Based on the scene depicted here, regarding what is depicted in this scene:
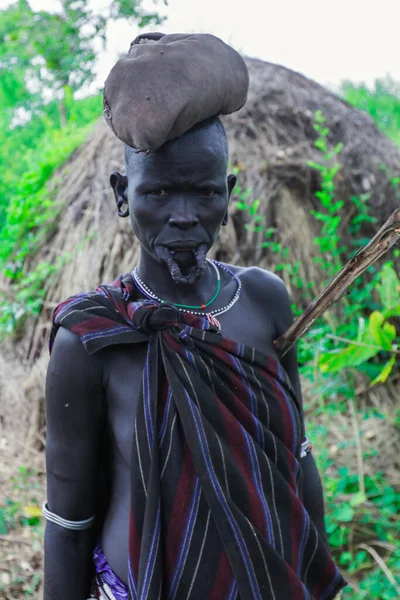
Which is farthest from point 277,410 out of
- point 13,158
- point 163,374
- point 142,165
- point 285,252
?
point 13,158

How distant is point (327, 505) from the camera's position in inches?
127

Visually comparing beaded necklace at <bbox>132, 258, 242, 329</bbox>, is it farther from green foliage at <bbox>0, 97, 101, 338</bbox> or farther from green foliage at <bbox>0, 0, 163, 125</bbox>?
green foliage at <bbox>0, 97, 101, 338</bbox>

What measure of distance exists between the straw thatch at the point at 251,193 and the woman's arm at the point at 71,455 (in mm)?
2676

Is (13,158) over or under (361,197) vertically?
under

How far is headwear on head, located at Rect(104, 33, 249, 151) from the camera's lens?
118 centimetres

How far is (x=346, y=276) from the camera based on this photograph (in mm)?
1355

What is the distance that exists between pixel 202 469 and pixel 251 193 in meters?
3.24

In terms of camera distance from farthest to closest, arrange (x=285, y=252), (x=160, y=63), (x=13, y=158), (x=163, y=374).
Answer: (x=13, y=158) → (x=285, y=252) → (x=163, y=374) → (x=160, y=63)

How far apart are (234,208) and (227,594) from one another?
3.18m

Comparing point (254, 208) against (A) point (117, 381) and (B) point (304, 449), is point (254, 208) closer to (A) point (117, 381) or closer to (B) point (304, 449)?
(B) point (304, 449)

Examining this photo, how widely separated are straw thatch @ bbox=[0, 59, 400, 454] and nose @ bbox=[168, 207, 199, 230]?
2733 millimetres

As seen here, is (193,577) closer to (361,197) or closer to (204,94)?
(204,94)

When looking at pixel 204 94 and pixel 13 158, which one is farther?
pixel 13 158

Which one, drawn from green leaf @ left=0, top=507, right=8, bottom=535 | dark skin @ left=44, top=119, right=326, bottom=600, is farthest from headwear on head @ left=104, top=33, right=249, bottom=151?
green leaf @ left=0, top=507, right=8, bottom=535
